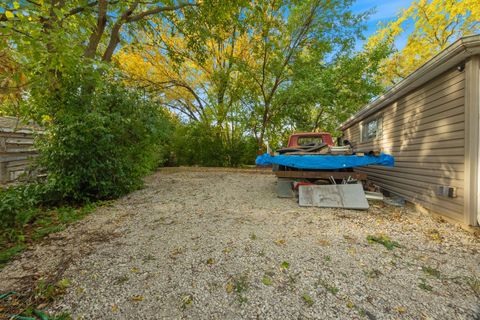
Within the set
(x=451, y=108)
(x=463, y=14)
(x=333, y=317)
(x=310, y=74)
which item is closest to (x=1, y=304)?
(x=333, y=317)

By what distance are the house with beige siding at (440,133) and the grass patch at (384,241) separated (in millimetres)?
1380

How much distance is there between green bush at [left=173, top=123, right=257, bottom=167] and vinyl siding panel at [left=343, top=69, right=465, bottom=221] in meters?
7.69

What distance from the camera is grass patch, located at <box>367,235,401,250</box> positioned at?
7.93ft

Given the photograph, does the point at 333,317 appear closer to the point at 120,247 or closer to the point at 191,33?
the point at 120,247

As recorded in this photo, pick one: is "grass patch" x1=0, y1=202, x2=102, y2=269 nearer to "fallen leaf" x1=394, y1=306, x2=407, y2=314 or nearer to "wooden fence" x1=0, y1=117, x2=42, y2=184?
"wooden fence" x1=0, y1=117, x2=42, y2=184

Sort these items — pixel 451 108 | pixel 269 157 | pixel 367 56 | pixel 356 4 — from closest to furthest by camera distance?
pixel 451 108, pixel 269 157, pixel 356 4, pixel 367 56

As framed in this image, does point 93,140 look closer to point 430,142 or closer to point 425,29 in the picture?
point 430,142

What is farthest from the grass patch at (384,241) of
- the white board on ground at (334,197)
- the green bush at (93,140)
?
the green bush at (93,140)

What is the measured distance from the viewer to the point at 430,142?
12.2 feet

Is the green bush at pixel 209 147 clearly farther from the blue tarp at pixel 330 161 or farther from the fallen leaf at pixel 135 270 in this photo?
the fallen leaf at pixel 135 270

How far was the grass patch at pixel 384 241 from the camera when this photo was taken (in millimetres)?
2416

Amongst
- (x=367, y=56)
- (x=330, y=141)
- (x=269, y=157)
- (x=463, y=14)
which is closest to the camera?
(x=269, y=157)

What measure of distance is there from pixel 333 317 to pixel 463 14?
20.8 m

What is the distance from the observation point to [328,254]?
2.23 m
